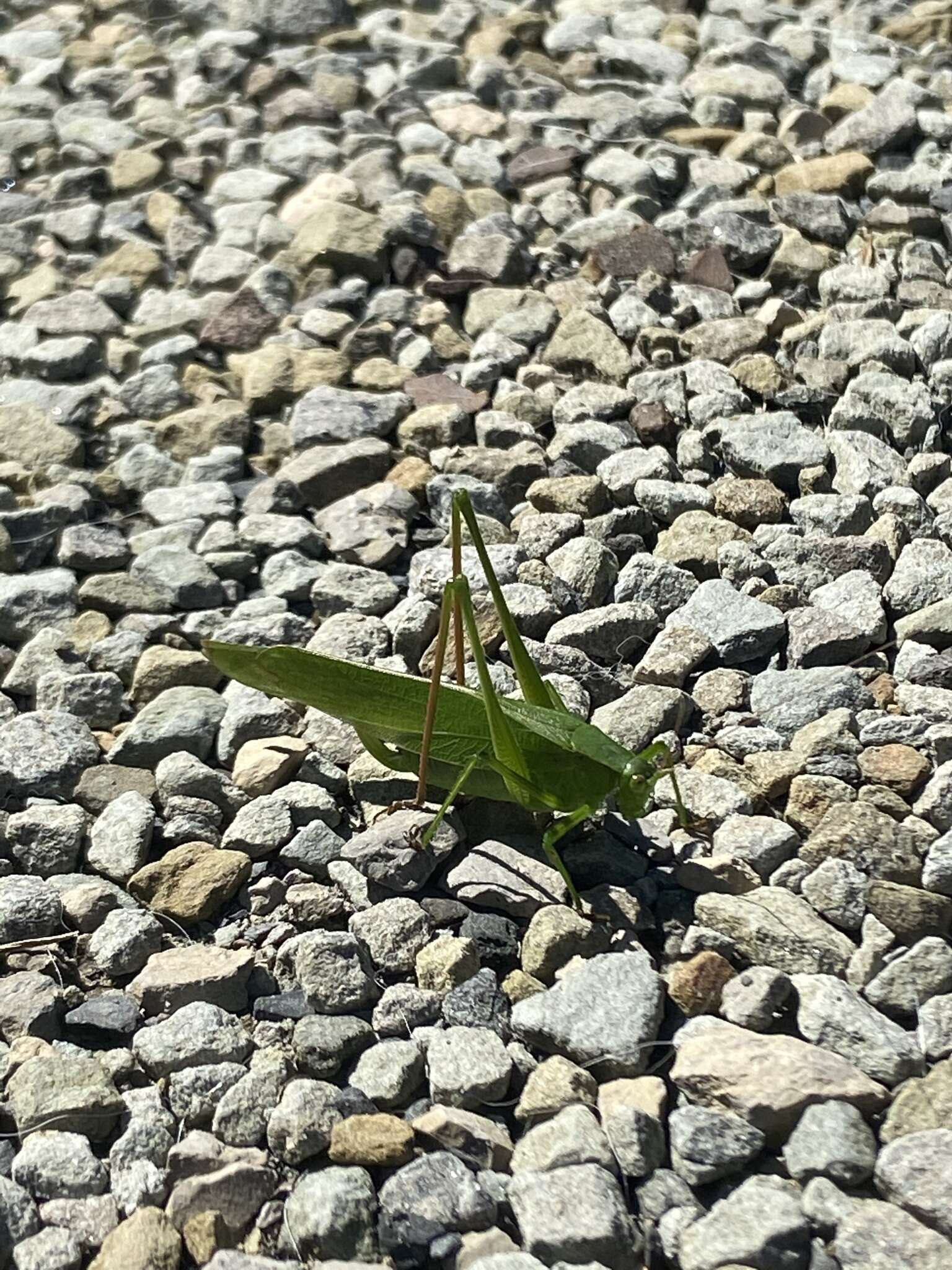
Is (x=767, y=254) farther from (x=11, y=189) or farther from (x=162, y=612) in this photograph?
(x=11, y=189)

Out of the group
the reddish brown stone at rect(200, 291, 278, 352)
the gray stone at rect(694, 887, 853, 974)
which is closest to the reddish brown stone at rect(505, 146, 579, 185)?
the reddish brown stone at rect(200, 291, 278, 352)

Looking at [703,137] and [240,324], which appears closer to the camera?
[240,324]

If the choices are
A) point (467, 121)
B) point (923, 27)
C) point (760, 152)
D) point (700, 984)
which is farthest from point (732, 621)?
point (923, 27)

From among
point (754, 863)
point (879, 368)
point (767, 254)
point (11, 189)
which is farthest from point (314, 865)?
point (11, 189)

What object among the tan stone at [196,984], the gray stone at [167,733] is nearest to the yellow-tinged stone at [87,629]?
the gray stone at [167,733]

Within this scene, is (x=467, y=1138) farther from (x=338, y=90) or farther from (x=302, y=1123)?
(x=338, y=90)

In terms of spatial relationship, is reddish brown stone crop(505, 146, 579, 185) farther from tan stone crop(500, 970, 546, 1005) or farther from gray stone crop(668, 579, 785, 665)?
tan stone crop(500, 970, 546, 1005)
